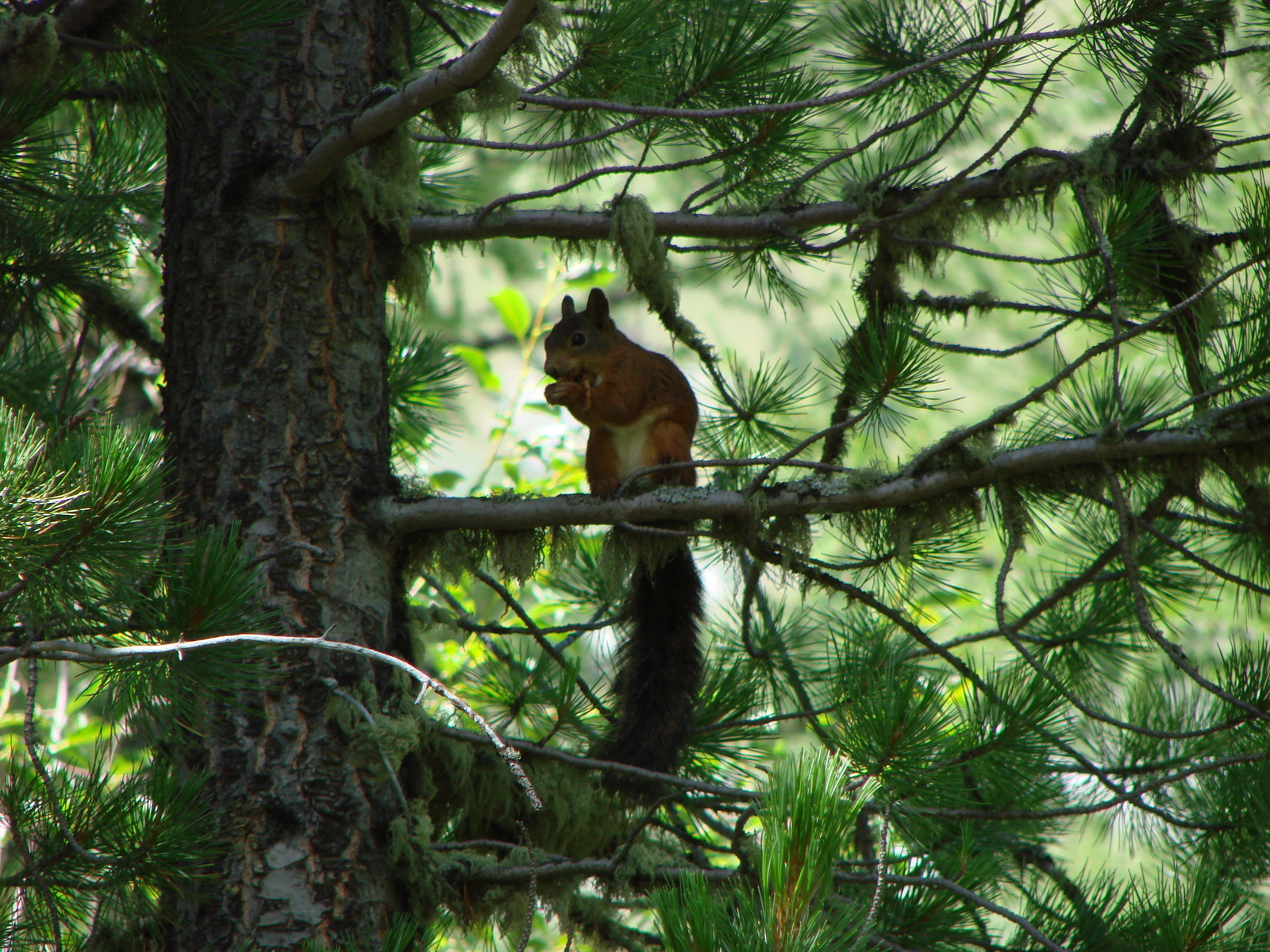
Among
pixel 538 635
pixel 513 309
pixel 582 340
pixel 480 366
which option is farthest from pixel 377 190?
pixel 513 309

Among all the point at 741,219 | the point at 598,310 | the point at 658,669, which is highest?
the point at 598,310

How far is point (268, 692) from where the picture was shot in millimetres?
1546

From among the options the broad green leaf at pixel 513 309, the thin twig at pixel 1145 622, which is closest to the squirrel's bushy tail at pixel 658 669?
the thin twig at pixel 1145 622

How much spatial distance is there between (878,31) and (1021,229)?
5663mm

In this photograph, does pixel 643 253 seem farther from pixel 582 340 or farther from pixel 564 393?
pixel 582 340

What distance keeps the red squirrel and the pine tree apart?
107mm

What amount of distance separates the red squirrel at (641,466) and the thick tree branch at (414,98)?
65 cm

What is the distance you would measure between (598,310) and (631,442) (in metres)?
0.44

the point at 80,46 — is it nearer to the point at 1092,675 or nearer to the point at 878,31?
the point at 878,31

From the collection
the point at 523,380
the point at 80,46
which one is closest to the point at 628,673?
the point at 80,46

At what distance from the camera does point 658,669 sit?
190cm

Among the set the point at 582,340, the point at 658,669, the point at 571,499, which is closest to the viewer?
the point at 571,499

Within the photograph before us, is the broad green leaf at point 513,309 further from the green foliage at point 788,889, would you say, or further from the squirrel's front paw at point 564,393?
the green foliage at point 788,889

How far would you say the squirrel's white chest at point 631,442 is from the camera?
7.30ft
